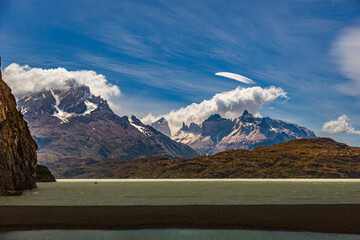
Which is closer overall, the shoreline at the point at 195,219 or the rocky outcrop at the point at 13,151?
the shoreline at the point at 195,219

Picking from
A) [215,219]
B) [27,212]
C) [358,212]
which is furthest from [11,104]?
[358,212]

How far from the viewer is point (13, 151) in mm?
139250

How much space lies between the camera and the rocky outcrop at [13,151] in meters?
128

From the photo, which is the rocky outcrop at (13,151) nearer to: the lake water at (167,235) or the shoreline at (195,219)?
the shoreline at (195,219)

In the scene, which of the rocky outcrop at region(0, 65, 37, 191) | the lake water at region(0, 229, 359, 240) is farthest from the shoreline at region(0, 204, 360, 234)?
the rocky outcrop at region(0, 65, 37, 191)

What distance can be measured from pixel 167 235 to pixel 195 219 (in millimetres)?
10301

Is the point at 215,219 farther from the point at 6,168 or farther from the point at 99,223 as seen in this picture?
the point at 6,168

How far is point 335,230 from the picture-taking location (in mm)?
43562

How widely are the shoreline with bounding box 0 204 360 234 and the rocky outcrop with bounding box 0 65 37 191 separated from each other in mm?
72795

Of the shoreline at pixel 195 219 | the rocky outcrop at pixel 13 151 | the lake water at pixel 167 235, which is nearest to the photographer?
the lake water at pixel 167 235

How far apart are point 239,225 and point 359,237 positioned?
544 inches

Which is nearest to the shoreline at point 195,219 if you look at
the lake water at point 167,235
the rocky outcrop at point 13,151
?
the lake water at point 167,235

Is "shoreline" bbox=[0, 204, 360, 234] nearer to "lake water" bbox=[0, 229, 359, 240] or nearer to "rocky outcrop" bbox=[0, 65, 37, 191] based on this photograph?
"lake water" bbox=[0, 229, 359, 240]

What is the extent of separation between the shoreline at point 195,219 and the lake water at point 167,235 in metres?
2.53
